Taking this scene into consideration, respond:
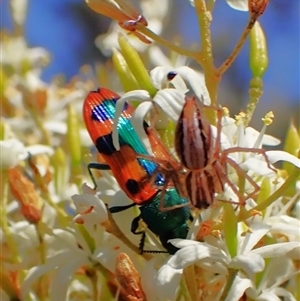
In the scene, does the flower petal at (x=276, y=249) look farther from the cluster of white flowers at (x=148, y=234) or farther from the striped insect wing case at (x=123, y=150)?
the striped insect wing case at (x=123, y=150)

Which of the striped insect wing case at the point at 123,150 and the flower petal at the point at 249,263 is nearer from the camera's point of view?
the flower petal at the point at 249,263

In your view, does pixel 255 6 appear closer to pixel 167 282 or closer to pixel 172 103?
pixel 172 103

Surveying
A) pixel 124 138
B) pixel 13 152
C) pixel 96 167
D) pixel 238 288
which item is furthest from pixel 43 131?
pixel 238 288

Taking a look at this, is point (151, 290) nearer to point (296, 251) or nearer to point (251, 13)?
point (296, 251)

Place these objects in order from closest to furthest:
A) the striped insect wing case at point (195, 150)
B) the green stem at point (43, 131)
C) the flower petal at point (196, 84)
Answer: the striped insect wing case at point (195, 150), the flower petal at point (196, 84), the green stem at point (43, 131)

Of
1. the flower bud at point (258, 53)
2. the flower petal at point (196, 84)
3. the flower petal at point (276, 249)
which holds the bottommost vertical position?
the flower petal at point (276, 249)

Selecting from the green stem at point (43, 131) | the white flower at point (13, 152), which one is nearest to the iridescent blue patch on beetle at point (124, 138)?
the white flower at point (13, 152)

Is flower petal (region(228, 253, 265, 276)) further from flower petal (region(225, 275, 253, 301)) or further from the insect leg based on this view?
the insect leg
